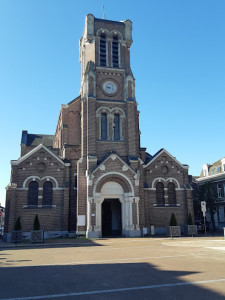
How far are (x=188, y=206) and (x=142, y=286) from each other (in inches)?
1072

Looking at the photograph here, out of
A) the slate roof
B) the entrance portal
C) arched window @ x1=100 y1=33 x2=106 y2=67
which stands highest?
arched window @ x1=100 y1=33 x2=106 y2=67

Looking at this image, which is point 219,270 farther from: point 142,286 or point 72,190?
point 72,190

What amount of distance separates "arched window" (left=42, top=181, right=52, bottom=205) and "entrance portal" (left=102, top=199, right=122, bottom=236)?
704 centimetres

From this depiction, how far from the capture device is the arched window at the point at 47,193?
99.9ft

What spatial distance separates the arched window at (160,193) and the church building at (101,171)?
124mm

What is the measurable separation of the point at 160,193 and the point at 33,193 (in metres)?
15.4

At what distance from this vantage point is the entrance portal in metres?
32.6

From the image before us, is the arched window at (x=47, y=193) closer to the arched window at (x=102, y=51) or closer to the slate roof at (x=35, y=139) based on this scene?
the slate roof at (x=35, y=139)

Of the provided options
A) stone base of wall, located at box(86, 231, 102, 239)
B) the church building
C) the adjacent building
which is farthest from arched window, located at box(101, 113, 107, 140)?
the adjacent building

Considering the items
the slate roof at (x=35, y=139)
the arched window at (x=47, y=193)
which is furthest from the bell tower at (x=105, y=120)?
the slate roof at (x=35, y=139)

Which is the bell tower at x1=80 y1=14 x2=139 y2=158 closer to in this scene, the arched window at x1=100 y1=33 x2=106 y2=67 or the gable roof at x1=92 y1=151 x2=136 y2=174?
the arched window at x1=100 y1=33 x2=106 y2=67

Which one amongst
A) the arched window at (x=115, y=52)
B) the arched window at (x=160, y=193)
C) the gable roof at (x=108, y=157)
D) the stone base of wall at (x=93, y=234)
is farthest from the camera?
the arched window at (x=115, y=52)

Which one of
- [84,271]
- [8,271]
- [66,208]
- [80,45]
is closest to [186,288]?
[84,271]

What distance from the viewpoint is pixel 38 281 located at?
347 inches
